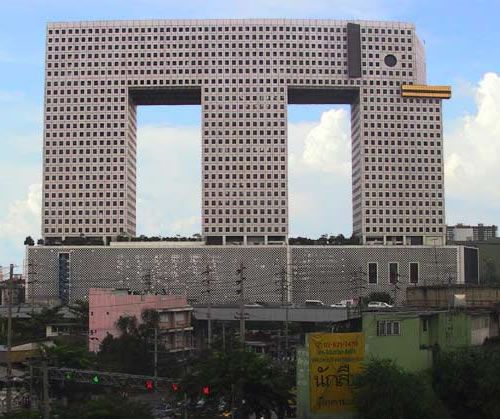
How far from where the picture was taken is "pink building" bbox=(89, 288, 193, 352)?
299ft

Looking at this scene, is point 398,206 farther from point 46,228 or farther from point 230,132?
point 46,228

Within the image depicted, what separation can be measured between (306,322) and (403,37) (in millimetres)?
87673

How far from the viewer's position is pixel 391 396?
42.8 metres

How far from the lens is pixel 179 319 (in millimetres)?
97375

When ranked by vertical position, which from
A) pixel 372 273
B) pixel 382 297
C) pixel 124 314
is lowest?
pixel 382 297

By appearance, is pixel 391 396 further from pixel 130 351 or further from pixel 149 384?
pixel 130 351

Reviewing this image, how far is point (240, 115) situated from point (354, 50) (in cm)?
3085

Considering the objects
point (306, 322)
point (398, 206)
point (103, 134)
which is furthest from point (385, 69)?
point (306, 322)

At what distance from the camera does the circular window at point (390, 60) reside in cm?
18350

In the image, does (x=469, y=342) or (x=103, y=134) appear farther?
(x=103, y=134)

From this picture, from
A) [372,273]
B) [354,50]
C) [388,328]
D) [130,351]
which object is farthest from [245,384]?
[354,50]

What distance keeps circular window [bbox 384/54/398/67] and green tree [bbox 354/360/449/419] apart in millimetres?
147279

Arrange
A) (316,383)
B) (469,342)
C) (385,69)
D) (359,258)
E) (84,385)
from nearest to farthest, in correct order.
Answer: (316,383)
(469,342)
(84,385)
(359,258)
(385,69)

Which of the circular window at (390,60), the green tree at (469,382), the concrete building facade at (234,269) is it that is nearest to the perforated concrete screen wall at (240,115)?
the circular window at (390,60)
